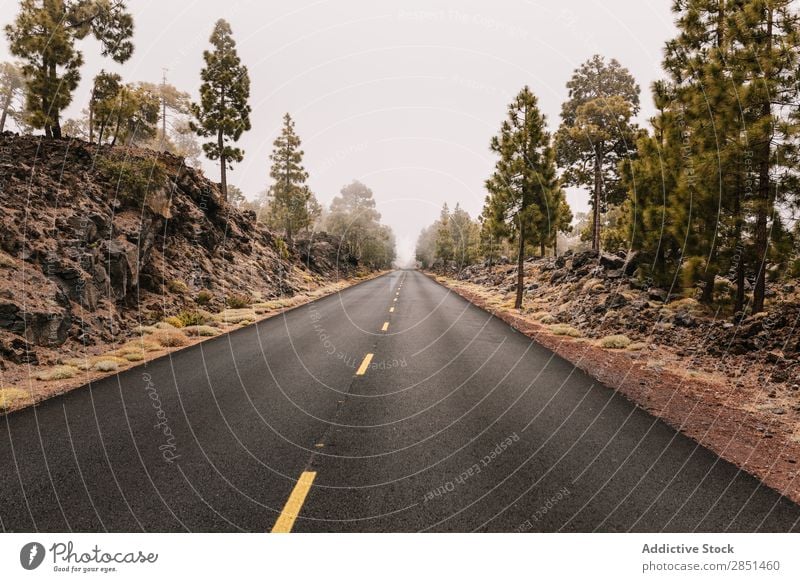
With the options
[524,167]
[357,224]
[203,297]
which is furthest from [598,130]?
[357,224]

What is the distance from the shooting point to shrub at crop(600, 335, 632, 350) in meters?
11.7

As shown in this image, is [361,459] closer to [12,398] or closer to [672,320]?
[12,398]

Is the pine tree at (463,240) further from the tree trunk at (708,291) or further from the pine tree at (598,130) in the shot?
the tree trunk at (708,291)

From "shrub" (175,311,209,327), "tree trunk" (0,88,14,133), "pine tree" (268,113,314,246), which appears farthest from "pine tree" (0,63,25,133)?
"shrub" (175,311,209,327)

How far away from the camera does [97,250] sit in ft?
43.6

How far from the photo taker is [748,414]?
6645 mm

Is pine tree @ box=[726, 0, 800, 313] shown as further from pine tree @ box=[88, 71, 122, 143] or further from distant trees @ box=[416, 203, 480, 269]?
distant trees @ box=[416, 203, 480, 269]

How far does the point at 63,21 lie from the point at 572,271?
29.7 metres

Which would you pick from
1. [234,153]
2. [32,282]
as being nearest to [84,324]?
[32,282]

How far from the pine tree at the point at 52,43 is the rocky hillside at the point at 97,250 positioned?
2.95 meters
